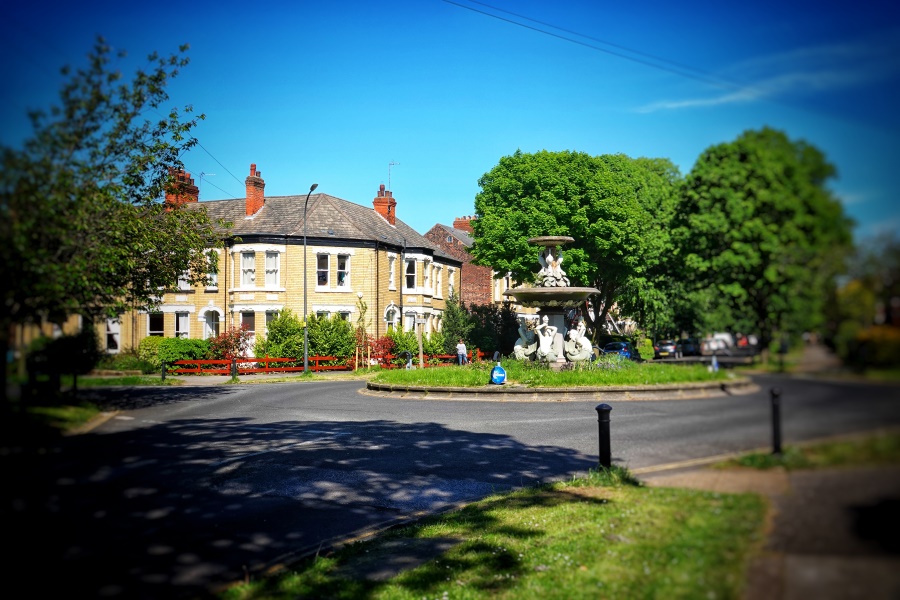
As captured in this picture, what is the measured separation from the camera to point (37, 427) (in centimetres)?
323

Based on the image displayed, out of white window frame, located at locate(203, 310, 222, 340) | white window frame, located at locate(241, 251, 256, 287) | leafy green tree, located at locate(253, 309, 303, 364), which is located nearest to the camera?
leafy green tree, located at locate(253, 309, 303, 364)

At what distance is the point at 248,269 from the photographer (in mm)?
41156

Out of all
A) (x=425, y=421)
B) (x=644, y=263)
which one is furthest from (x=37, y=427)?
(x=425, y=421)

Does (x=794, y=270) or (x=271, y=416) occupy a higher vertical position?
(x=794, y=270)

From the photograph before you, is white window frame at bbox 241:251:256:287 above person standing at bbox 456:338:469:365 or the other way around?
above

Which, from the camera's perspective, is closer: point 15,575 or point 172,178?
point 15,575

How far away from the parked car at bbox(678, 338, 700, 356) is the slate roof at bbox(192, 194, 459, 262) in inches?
1474

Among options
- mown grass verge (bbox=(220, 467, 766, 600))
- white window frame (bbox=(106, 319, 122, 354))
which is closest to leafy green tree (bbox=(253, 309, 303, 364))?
mown grass verge (bbox=(220, 467, 766, 600))

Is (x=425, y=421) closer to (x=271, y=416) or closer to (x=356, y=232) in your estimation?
(x=271, y=416)

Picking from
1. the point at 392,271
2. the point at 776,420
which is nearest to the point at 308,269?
the point at 392,271

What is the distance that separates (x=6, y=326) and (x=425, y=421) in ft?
44.5

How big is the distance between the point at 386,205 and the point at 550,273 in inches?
1098

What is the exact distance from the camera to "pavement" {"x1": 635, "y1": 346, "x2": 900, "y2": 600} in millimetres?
2107

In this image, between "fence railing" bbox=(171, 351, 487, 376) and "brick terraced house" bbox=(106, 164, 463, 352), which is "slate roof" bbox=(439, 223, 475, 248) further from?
"fence railing" bbox=(171, 351, 487, 376)
